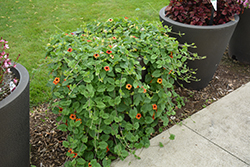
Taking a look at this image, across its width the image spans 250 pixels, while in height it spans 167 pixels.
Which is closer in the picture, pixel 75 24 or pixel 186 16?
pixel 186 16

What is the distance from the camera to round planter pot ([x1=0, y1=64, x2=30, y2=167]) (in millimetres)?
1493

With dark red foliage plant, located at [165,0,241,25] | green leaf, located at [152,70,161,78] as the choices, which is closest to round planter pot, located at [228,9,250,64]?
dark red foliage plant, located at [165,0,241,25]

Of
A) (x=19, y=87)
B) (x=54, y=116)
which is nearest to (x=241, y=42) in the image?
(x=54, y=116)

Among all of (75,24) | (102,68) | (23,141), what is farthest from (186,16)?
(75,24)

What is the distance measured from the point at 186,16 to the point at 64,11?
3.15 meters

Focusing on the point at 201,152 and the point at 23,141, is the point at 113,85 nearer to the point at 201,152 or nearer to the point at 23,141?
the point at 23,141

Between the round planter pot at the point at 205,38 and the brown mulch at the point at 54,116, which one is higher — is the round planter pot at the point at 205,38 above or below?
above

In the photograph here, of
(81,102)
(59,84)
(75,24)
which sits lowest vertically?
(75,24)

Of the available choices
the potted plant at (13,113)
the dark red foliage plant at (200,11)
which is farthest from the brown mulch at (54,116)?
the dark red foliage plant at (200,11)

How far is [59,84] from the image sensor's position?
1.84 meters

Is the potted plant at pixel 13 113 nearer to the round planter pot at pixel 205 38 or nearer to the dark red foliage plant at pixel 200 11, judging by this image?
the round planter pot at pixel 205 38

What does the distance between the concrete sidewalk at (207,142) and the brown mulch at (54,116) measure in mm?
167

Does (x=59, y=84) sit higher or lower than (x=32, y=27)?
higher

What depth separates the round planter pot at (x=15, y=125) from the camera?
149 centimetres
